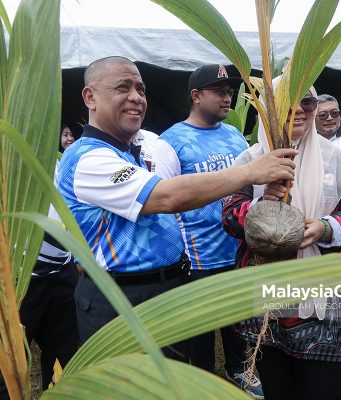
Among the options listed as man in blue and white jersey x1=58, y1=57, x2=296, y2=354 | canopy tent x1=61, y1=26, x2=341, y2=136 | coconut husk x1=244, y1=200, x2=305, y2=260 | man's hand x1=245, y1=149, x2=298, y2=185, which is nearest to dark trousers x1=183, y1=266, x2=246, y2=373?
man in blue and white jersey x1=58, y1=57, x2=296, y2=354

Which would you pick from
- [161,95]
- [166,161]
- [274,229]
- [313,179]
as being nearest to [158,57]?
[161,95]

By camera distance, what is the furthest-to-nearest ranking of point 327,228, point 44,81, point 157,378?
point 327,228, point 44,81, point 157,378

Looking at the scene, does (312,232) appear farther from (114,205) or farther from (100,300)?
(100,300)

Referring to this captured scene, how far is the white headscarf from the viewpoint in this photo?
139 cm

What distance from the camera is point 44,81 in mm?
543

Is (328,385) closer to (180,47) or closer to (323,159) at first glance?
(323,159)

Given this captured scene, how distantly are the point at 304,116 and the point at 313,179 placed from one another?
0.20 metres

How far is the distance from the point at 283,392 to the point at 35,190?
1.31 m

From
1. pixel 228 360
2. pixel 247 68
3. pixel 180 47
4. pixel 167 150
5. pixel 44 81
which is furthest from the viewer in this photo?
pixel 180 47

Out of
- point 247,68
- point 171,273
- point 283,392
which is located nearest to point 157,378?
point 247,68

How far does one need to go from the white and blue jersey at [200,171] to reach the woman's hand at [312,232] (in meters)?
0.86

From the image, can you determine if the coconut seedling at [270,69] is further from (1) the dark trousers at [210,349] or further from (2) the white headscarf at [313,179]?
(1) the dark trousers at [210,349]

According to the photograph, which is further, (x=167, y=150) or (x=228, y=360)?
(x=228, y=360)

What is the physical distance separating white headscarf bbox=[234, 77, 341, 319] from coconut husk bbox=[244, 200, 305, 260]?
0.20 meters
